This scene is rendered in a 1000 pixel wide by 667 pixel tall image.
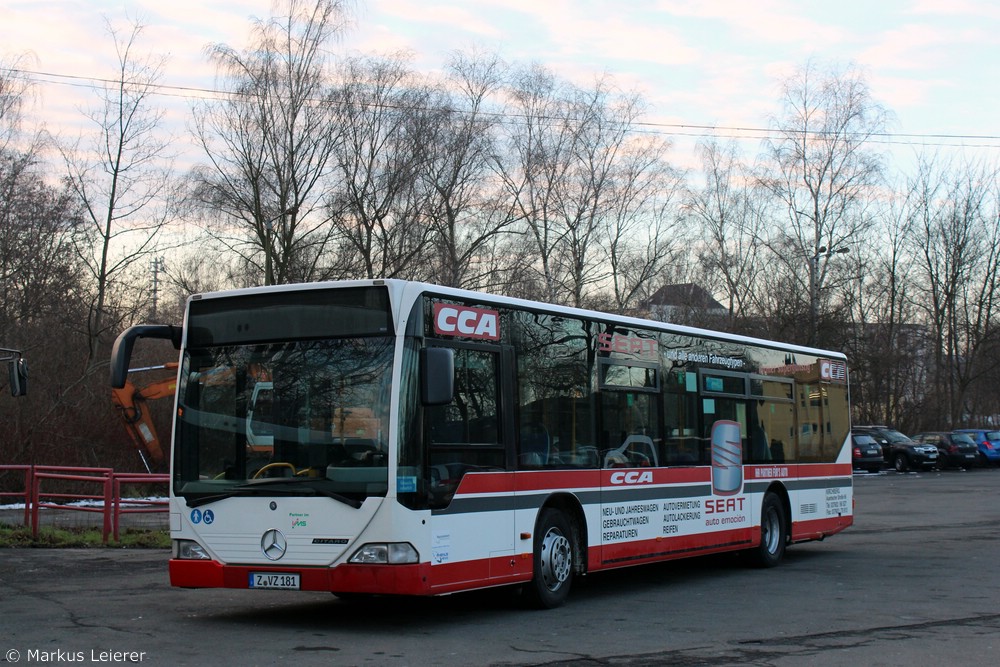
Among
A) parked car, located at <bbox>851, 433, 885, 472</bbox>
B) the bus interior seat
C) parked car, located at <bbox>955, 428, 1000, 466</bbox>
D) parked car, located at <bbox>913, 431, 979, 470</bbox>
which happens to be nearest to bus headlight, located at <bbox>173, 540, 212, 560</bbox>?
the bus interior seat

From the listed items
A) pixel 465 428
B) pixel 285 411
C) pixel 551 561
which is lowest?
pixel 551 561

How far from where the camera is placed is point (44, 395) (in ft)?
94.3

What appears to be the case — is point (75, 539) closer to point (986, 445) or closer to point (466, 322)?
point (466, 322)

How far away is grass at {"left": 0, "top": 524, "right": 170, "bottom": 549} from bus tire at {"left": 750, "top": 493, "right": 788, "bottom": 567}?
8630 mm

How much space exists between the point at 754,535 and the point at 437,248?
984 inches

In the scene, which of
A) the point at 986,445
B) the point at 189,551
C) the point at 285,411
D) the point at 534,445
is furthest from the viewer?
the point at 986,445

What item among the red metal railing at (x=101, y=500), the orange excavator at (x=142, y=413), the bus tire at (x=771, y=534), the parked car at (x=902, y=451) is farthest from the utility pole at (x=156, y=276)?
the parked car at (x=902, y=451)

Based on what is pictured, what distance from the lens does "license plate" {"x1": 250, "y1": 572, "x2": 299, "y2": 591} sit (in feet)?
30.7

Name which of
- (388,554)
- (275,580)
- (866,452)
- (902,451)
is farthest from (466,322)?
(902,451)

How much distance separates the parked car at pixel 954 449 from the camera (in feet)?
Result: 163

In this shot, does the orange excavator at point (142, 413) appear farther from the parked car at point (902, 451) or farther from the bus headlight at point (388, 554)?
the parked car at point (902, 451)

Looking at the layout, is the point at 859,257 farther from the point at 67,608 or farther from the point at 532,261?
the point at 67,608

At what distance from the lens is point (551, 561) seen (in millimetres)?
10906

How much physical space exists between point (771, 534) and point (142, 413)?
17385 millimetres
